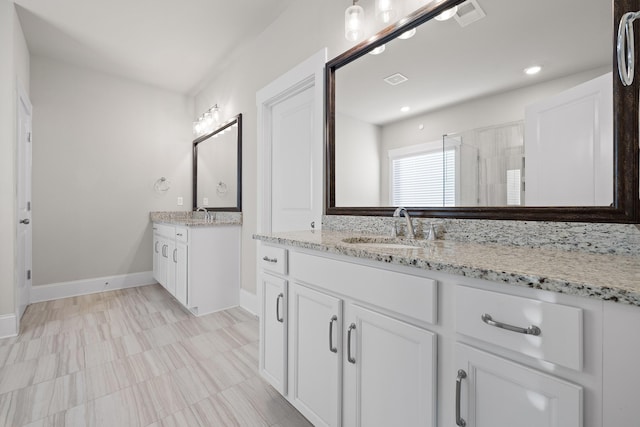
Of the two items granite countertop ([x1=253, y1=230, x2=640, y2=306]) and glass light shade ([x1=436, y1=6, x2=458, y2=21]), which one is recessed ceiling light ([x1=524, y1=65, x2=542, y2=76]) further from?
granite countertop ([x1=253, y1=230, x2=640, y2=306])

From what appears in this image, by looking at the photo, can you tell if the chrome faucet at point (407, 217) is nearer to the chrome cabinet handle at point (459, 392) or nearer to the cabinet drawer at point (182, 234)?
the chrome cabinet handle at point (459, 392)

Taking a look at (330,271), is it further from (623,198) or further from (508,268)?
(623,198)

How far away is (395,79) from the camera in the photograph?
1.64 metres

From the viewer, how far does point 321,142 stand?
207cm

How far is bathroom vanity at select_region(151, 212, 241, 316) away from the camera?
8.91 ft

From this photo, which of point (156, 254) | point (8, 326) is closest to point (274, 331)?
point (8, 326)

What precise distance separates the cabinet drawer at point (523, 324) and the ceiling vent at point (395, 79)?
4.08 feet

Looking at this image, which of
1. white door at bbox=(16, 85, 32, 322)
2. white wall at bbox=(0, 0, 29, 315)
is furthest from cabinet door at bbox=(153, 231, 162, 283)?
white wall at bbox=(0, 0, 29, 315)

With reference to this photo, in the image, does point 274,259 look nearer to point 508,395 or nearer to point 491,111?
point 508,395

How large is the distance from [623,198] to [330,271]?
3.29ft

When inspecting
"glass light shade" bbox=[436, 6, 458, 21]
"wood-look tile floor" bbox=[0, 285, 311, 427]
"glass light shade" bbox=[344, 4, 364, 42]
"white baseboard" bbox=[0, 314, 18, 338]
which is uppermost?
"glass light shade" bbox=[344, 4, 364, 42]

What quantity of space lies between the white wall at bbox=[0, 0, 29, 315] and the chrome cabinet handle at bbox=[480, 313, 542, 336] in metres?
3.30

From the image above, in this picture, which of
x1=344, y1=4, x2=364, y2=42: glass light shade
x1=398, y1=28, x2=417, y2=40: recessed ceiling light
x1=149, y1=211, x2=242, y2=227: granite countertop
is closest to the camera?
x1=398, y1=28, x2=417, y2=40: recessed ceiling light

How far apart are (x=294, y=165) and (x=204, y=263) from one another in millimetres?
1312
